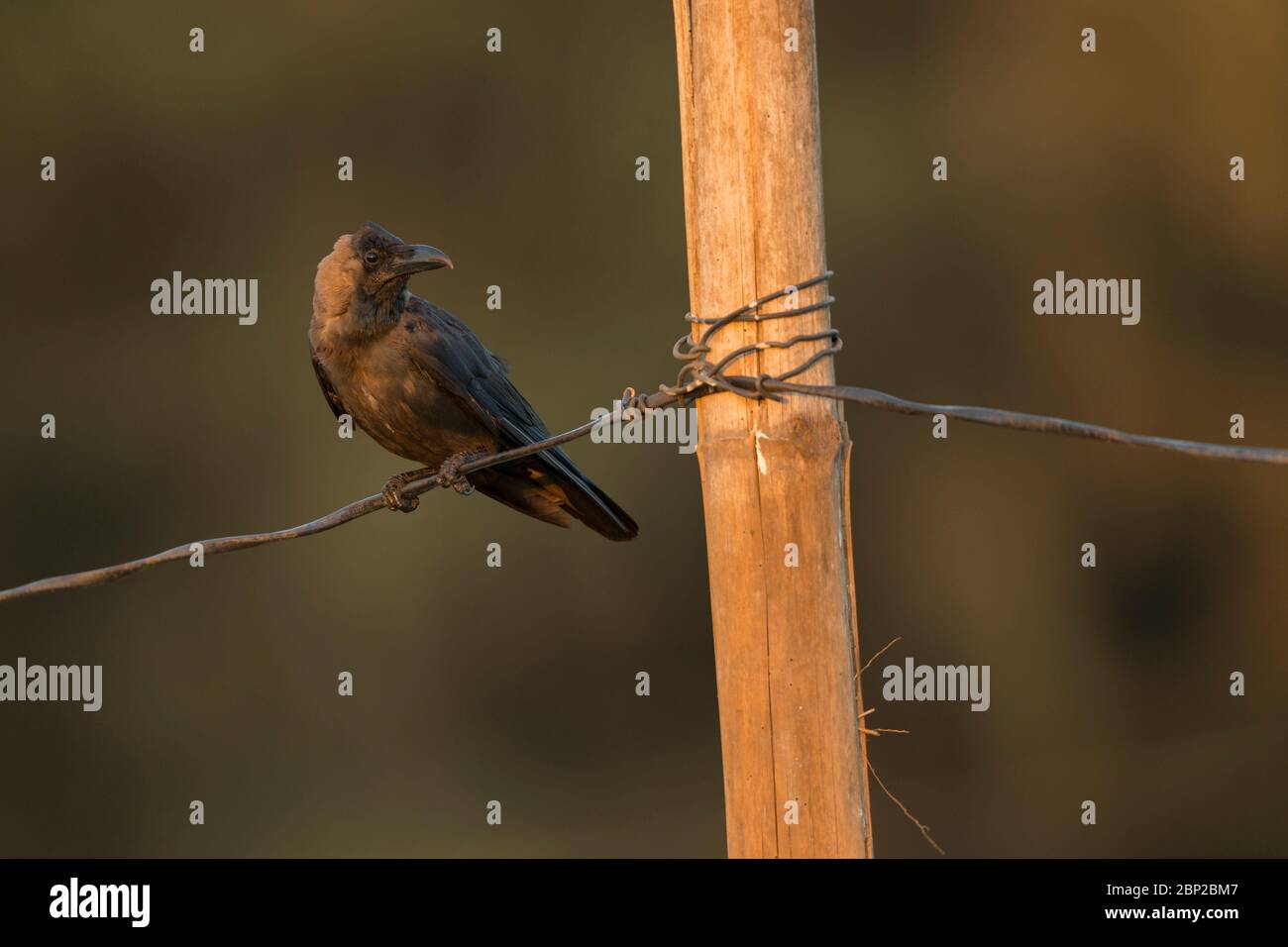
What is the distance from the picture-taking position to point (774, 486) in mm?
2939

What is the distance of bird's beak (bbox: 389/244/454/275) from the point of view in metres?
4.70

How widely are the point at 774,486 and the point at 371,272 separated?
7.18 ft

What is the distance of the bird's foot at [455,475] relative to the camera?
452cm

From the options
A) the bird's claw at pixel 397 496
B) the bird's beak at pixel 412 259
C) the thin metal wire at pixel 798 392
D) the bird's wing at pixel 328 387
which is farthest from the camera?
the bird's wing at pixel 328 387

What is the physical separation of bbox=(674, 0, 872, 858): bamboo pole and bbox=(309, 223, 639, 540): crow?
167cm

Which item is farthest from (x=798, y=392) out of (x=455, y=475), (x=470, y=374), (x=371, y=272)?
(x=371, y=272)

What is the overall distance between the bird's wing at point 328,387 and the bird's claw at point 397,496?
0.92 ft

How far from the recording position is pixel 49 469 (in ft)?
28.3

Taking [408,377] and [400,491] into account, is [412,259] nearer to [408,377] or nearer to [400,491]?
[408,377]

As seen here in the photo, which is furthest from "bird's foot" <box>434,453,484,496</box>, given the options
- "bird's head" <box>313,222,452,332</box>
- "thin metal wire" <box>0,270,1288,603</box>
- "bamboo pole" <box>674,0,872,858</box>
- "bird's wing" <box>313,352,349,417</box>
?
"bamboo pole" <box>674,0,872,858</box>

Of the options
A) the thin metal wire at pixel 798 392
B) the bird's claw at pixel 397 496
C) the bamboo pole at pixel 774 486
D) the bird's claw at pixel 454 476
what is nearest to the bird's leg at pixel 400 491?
the bird's claw at pixel 397 496

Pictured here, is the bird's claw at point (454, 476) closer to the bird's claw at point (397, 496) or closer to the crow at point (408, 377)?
the crow at point (408, 377)

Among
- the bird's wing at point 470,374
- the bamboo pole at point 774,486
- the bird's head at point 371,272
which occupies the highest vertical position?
the bird's head at point 371,272

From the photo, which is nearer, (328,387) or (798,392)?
(798,392)
